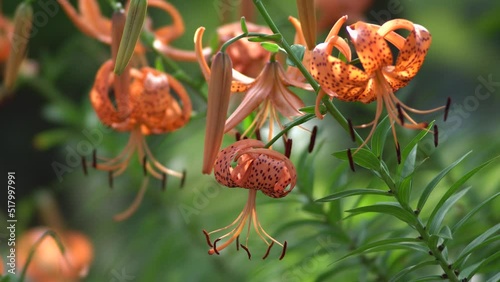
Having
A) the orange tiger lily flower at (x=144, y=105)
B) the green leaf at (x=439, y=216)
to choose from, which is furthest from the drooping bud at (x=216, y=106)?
the orange tiger lily flower at (x=144, y=105)

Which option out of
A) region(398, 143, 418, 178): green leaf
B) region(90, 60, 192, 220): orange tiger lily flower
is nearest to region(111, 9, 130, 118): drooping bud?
region(90, 60, 192, 220): orange tiger lily flower

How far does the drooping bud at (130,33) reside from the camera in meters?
1.26

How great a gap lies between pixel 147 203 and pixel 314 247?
2.64 ft

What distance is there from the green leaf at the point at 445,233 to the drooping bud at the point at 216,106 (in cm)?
31

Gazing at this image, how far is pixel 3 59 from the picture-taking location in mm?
2479

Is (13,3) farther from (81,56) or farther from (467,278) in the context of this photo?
(467,278)

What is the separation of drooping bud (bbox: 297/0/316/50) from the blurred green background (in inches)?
13.7

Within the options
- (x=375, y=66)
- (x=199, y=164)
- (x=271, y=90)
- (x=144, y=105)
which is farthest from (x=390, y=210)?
(x=199, y=164)

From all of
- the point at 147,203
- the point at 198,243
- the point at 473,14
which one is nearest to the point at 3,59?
the point at 147,203

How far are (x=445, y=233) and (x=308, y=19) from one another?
334mm

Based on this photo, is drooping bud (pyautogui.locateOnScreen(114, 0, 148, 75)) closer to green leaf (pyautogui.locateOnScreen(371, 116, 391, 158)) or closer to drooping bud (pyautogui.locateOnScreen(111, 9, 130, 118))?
drooping bud (pyautogui.locateOnScreen(111, 9, 130, 118))

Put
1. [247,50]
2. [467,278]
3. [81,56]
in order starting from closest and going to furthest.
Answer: [467,278], [247,50], [81,56]

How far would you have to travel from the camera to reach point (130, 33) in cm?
127

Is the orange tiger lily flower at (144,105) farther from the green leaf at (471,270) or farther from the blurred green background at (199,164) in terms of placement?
the green leaf at (471,270)
